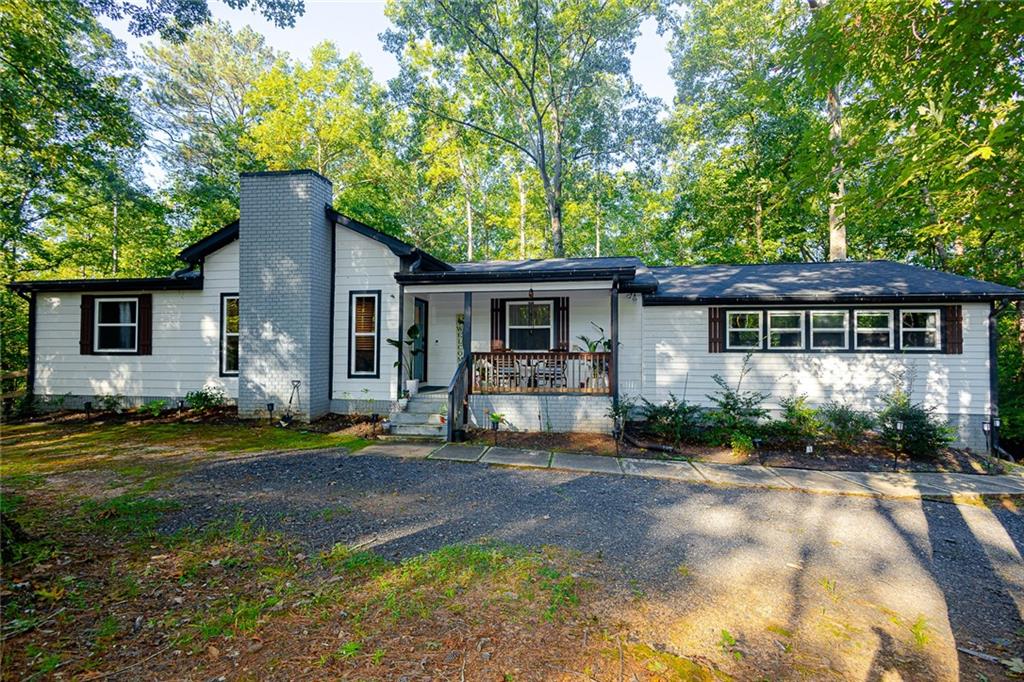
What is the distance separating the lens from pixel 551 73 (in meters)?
19.2

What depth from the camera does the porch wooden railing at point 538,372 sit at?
30.2 feet

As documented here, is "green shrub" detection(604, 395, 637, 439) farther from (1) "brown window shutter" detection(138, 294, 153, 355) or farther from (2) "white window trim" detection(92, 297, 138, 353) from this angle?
(2) "white window trim" detection(92, 297, 138, 353)

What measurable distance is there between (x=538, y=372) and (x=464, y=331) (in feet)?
6.24

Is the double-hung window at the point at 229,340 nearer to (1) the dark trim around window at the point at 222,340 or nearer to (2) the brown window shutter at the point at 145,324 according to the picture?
(1) the dark trim around window at the point at 222,340

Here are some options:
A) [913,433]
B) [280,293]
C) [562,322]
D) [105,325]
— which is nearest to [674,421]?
[562,322]

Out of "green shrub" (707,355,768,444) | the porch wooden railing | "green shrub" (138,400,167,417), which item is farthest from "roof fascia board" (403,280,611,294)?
"green shrub" (138,400,167,417)

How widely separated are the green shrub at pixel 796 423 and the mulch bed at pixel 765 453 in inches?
12.7

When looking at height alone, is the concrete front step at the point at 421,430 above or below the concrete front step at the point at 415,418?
below

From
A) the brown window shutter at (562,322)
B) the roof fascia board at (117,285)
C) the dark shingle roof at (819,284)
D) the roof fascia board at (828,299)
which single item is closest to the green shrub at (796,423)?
the roof fascia board at (828,299)

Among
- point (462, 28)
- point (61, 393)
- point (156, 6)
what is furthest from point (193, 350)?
point (462, 28)

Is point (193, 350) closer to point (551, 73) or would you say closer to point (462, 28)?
point (462, 28)

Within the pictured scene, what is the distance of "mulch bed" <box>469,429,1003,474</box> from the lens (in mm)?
7332

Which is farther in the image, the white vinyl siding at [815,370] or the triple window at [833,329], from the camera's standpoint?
the triple window at [833,329]

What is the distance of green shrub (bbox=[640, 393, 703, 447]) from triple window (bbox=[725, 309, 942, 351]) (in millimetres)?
2483
